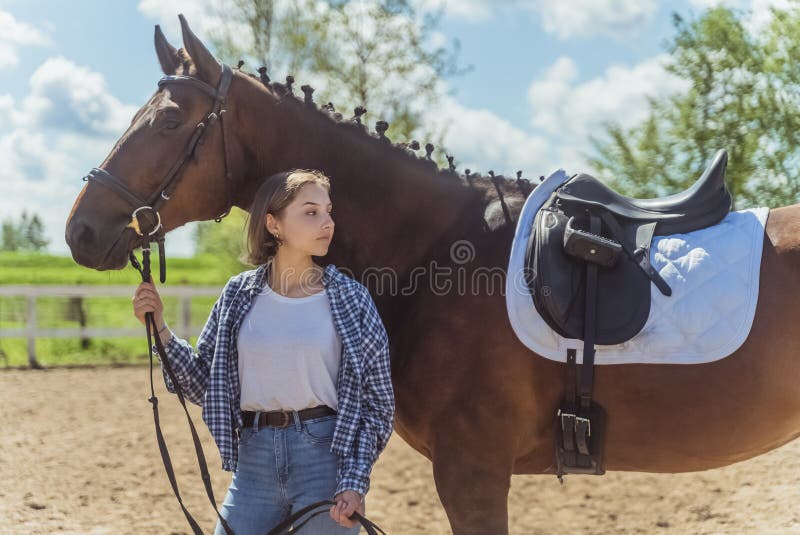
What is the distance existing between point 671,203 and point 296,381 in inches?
65.5

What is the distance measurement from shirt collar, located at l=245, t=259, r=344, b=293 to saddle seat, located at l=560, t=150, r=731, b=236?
3.25 feet

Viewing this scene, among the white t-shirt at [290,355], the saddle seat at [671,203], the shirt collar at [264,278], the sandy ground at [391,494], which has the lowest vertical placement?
the sandy ground at [391,494]

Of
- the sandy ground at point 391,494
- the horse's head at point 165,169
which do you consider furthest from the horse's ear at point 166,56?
the sandy ground at point 391,494

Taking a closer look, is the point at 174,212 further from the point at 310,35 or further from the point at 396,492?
the point at 310,35

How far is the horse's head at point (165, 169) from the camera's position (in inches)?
97.7

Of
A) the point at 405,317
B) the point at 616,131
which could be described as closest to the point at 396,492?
the point at 405,317

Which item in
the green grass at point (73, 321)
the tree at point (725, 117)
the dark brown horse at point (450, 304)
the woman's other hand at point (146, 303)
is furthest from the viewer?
the green grass at point (73, 321)

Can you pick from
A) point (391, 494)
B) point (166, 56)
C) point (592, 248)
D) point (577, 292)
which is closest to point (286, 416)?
point (577, 292)

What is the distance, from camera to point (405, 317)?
263 cm

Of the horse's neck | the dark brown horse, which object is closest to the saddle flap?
the dark brown horse

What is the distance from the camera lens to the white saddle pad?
235cm

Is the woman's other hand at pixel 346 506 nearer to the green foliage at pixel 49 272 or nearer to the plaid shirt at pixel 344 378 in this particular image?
the plaid shirt at pixel 344 378

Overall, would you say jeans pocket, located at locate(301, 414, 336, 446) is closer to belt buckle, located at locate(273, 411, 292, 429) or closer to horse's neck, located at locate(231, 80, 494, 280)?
belt buckle, located at locate(273, 411, 292, 429)

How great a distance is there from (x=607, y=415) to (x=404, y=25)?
43.7 feet
